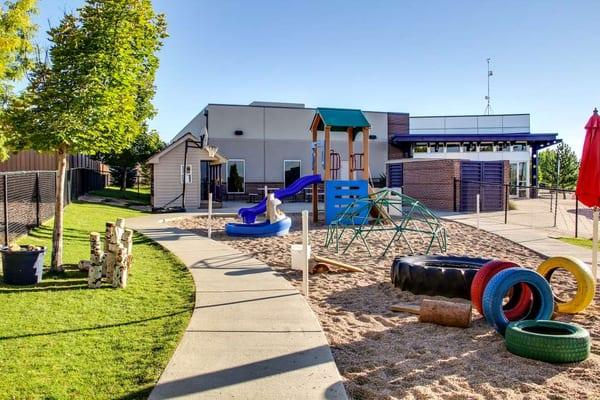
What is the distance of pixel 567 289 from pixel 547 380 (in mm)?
4177

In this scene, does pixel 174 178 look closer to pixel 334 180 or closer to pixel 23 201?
pixel 334 180

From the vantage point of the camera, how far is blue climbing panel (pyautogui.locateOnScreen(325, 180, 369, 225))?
18266 mm

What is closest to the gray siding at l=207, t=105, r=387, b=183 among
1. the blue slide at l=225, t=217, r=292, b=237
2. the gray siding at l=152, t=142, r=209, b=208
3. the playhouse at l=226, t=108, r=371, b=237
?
the gray siding at l=152, t=142, r=209, b=208

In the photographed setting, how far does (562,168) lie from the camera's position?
5081 centimetres

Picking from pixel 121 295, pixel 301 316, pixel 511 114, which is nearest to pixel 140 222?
pixel 121 295

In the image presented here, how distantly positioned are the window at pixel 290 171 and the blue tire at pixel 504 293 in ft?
97.0

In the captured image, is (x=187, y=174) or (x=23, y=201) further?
(x=187, y=174)

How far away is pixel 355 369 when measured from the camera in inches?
188

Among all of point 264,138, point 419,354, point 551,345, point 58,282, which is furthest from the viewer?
point 264,138

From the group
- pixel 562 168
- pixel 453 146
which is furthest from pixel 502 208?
pixel 562 168

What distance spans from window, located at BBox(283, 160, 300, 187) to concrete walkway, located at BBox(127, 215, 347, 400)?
26.8m

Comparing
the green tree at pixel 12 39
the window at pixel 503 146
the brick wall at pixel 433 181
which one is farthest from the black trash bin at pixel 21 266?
the window at pixel 503 146

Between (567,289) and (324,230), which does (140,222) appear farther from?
(567,289)

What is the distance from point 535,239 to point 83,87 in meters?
12.7
